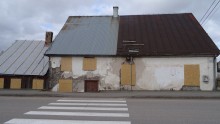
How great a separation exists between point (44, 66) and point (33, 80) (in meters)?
1.84

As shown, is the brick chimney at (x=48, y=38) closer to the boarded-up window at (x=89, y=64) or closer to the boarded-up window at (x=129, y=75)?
the boarded-up window at (x=89, y=64)

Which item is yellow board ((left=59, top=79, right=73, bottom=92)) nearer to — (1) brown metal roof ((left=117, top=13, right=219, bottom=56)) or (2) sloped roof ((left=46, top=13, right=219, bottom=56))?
(2) sloped roof ((left=46, top=13, right=219, bottom=56))

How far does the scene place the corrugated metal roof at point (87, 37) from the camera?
24609 millimetres

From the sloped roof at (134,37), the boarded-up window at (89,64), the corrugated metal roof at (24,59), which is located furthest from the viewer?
the corrugated metal roof at (24,59)

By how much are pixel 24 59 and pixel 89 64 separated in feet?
25.5

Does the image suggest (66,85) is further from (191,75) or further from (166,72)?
(191,75)

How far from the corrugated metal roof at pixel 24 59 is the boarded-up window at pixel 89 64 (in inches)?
161

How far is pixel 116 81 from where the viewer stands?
2367 cm

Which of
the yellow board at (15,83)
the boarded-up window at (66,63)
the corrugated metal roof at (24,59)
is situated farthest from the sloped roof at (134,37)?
the yellow board at (15,83)

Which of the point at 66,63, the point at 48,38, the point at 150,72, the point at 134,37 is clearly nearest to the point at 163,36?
the point at 134,37

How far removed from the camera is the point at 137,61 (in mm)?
23641

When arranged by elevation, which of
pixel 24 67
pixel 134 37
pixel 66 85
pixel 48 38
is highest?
pixel 48 38

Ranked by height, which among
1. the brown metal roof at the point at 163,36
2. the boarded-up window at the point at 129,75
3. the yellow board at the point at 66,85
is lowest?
the yellow board at the point at 66,85

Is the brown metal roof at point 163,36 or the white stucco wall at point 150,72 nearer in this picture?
the white stucco wall at point 150,72
